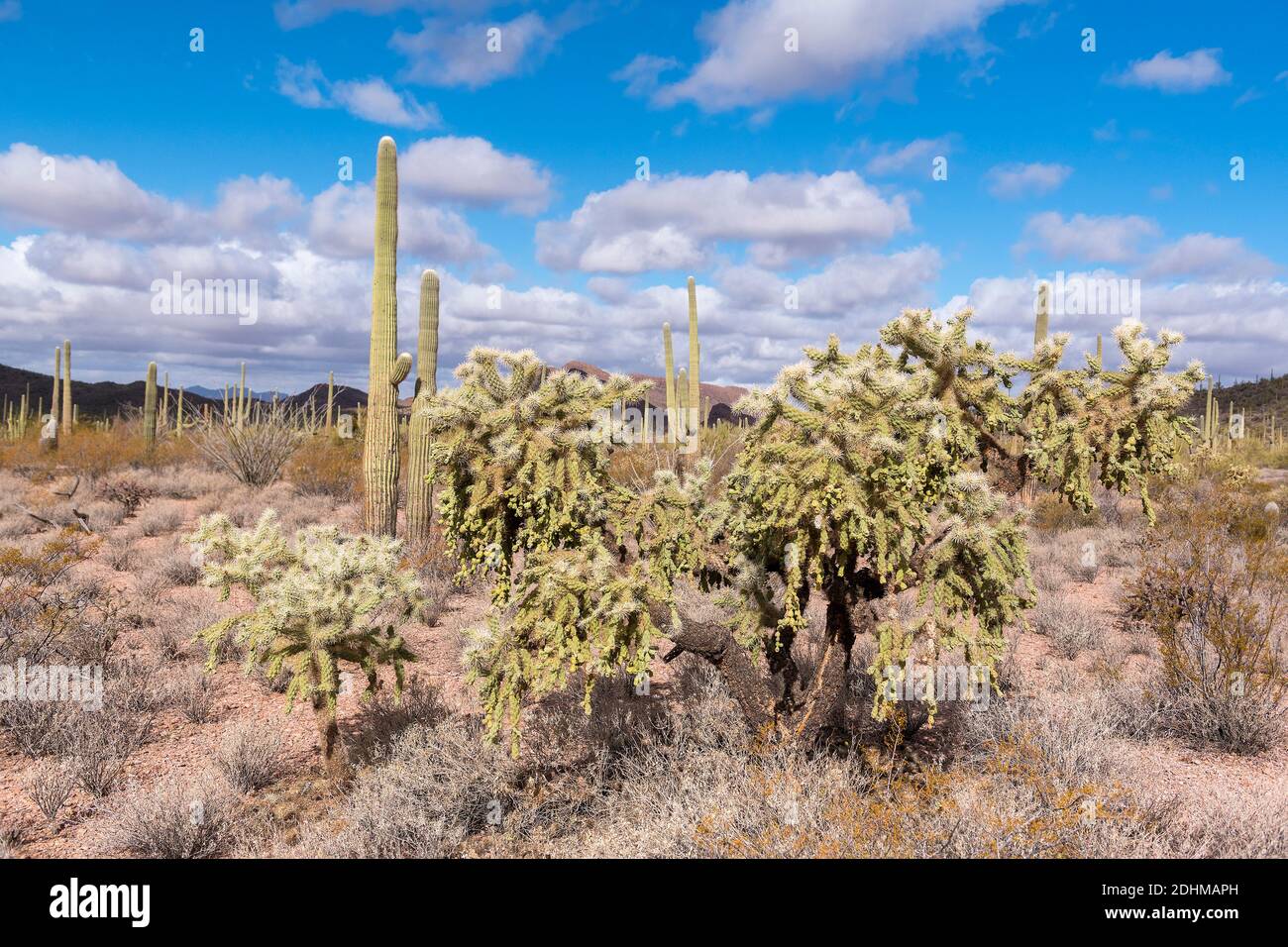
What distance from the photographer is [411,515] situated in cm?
1008

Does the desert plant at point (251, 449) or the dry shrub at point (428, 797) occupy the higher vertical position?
the desert plant at point (251, 449)

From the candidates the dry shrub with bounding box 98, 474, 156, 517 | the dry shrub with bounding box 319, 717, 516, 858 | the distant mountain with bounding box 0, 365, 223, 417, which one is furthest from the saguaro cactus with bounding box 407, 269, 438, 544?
the distant mountain with bounding box 0, 365, 223, 417

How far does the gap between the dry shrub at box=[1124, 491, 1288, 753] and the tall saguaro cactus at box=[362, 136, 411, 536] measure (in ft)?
26.6

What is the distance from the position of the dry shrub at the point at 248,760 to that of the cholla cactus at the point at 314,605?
42cm

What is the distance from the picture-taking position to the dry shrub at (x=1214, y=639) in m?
5.45

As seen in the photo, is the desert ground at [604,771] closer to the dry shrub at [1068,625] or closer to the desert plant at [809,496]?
the dry shrub at [1068,625]

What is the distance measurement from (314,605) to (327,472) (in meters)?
12.0

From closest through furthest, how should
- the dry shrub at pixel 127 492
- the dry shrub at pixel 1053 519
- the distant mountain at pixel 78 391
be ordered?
the dry shrub at pixel 1053 519
the dry shrub at pixel 127 492
the distant mountain at pixel 78 391

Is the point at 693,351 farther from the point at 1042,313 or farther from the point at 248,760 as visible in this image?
the point at 248,760

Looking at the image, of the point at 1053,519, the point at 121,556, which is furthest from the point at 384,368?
the point at 1053,519

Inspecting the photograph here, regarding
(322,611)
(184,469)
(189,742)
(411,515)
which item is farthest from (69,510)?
(322,611)

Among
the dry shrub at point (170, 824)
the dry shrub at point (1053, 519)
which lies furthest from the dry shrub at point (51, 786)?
the dry shrub at point (1053, 519)
